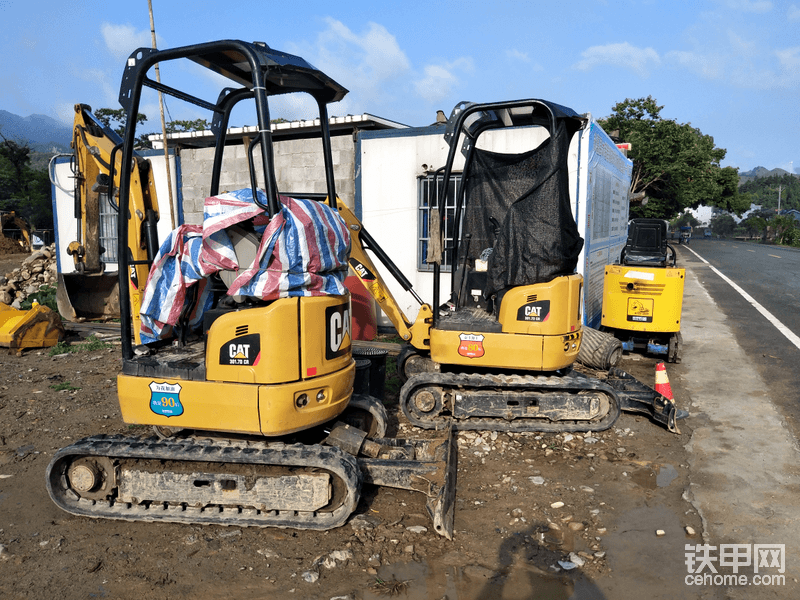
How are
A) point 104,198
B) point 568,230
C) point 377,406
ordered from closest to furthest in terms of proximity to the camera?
point 377,406 < point 568,230 < point 104,198

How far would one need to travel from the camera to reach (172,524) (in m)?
4.13

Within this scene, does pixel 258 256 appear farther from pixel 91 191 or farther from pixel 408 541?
pixel 91 191

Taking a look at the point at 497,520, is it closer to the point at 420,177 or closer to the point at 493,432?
the point at 493,432

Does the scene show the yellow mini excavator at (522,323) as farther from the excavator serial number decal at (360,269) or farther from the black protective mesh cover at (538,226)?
the excavator serial number decal at (360,269)

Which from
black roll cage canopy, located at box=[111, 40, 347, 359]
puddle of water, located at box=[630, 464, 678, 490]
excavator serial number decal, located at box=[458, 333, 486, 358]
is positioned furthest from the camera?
excavator serial number decal, located at box=[458, 333, 486, 358]

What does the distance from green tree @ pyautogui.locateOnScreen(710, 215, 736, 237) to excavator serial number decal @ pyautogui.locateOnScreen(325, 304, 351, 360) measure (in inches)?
3243

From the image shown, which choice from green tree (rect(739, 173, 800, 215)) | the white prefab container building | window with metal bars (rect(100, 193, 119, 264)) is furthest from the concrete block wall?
green tree (rect(739, 173, 800, 215))

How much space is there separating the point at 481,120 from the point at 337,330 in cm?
336

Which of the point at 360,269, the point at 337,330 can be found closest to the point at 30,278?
the point at 360,269

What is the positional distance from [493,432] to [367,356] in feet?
5.53

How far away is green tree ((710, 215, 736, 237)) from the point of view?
76.3m

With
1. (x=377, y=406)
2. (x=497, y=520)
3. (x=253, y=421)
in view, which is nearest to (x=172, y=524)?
(x=253, y=421)

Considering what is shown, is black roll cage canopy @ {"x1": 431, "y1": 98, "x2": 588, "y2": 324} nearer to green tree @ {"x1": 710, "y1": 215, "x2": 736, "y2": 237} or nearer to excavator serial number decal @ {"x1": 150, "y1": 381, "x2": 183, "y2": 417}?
excavator serial number decal @ {"x1": 150, "y1": 381, "x2": 183, "y2": 417}

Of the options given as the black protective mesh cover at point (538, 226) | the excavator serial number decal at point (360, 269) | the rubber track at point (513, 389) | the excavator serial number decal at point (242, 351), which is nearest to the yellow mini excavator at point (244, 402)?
the excavator serial number decal at point (242, 351)
